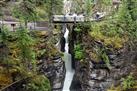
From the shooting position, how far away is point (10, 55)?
1572 inches

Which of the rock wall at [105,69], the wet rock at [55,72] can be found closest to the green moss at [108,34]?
the rock wall at [105,69]

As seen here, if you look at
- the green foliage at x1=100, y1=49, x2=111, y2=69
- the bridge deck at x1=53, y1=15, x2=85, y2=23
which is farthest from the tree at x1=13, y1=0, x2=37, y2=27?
the green foliage at x1=100, y1=49, x2=111, y2=69

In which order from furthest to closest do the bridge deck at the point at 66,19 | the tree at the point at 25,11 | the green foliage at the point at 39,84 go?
the bridge deck at the point at 66,19, the tree at the point at 25,11, the green foliage at the point at 39,84

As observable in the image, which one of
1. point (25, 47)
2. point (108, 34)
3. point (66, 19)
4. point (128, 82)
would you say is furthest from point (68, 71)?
point (25, 47)

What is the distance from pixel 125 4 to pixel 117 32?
3376 mm

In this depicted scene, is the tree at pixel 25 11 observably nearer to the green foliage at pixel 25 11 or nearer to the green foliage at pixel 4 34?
the green foliage at pixel 25 11

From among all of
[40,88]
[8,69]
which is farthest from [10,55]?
[40,88]

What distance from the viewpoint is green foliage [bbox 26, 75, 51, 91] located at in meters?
37.6

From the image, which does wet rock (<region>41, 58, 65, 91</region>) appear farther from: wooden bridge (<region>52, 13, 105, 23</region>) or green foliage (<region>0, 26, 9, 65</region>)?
wooden bridge (<region>52, 13, 105, 23</region>)

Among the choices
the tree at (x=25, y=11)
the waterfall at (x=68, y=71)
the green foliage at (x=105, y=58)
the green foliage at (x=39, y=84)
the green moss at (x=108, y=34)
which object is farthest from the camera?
the waterfall at (x=68, y=71)

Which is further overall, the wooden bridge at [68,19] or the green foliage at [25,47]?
the wooden bridge at [68,19]

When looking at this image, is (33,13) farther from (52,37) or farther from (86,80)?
(86,80)

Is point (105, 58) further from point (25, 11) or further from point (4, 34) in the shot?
point (4, 34)

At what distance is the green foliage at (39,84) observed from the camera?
37.6 m
